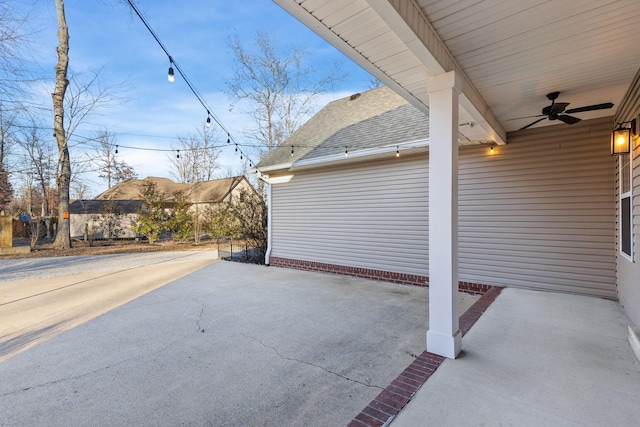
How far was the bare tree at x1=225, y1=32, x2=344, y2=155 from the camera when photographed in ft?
42.6

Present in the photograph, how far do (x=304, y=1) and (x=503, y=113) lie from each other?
349 cm

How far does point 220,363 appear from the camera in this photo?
9.26 feet

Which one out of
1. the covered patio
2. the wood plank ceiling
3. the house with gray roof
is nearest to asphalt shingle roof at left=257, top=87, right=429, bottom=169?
the house with gray roof

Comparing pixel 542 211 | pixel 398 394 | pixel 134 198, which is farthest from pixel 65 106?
pixel 542 211

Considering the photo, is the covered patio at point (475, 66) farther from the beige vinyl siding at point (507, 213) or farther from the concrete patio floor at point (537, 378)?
the beige vinyl siding at point (507, 213)

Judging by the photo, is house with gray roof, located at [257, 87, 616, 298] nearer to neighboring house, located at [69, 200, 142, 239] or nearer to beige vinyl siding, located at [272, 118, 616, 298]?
beige vinyl siding, located at [272, 118, 616, 298]

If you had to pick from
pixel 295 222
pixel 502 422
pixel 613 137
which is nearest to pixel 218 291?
pixel 295 222

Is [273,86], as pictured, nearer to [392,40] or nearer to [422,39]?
[392,40]

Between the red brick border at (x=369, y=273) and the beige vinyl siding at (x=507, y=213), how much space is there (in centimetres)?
12

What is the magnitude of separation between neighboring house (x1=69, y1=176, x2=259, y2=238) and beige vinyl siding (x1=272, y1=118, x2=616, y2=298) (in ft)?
23.6

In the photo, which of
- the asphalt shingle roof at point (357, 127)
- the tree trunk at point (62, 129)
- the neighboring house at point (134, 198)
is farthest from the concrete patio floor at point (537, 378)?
the tree trunk at point (62, 129)

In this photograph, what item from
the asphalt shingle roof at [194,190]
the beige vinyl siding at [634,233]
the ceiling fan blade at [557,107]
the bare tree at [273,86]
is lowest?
the beige vinyl siding at [634,233]

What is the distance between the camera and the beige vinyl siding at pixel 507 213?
4.32m

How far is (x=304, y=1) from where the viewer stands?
1.77 metres
